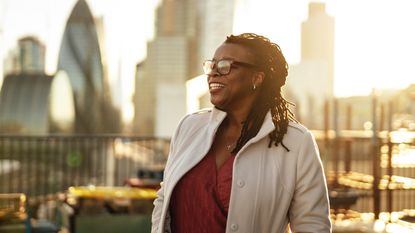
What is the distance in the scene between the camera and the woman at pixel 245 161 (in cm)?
204

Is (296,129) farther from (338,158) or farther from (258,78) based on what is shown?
(338,158)

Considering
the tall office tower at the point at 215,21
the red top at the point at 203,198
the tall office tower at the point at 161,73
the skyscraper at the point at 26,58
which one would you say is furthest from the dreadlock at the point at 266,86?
the skyscraper at the point at 26,58

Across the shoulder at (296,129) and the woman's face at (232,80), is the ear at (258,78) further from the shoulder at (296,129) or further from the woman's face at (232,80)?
Result: the shoulder at (296,129)

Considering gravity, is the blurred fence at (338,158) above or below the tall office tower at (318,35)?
below

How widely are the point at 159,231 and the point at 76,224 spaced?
154 inches

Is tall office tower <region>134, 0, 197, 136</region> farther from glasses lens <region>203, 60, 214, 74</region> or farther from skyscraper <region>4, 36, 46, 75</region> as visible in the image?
glasses lens <region>203, 60, 214, 74</region>

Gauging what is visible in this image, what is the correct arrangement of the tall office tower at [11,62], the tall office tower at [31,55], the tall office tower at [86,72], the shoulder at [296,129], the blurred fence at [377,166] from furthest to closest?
the tall office tower at [31,55]
the tall office tower at [11,62]
the tall office tower at [86,72]
the blurred fence at [377,166]
the shoulder at [296,129]

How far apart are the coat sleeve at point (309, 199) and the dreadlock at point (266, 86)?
0.51 feet

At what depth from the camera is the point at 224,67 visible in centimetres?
217

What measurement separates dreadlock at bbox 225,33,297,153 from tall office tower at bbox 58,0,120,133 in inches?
5464

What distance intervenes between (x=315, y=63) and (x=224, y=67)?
85.6 m

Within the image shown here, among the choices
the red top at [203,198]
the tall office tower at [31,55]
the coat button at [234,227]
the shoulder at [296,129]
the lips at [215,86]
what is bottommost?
the coat button at [234,227]

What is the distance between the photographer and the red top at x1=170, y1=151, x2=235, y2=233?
6.83ft

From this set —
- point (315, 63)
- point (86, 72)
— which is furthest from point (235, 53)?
point (86, 72)
